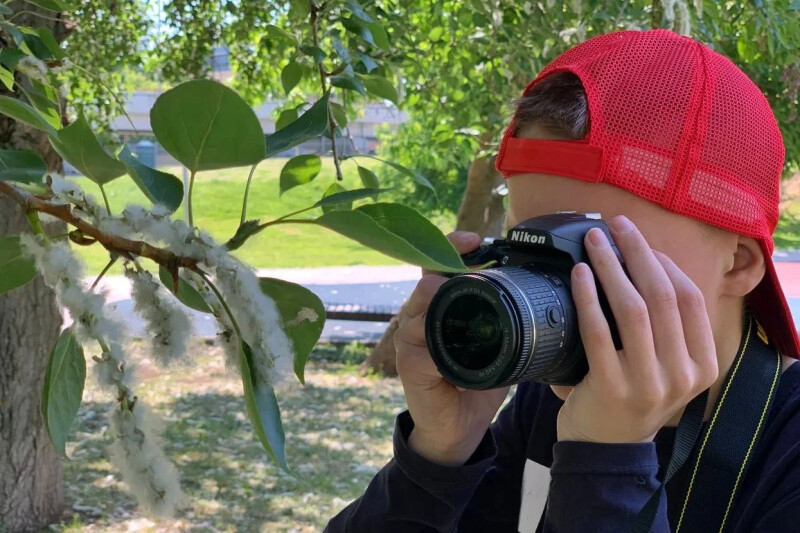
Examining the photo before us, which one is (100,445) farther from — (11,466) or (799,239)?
(799,239)

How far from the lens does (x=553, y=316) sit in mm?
669

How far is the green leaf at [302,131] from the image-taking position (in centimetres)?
55

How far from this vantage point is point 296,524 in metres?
2.78

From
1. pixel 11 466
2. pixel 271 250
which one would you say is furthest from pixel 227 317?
pixel 271 250

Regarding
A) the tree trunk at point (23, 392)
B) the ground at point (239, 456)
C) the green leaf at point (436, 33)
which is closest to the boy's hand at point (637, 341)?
the ground at point (239, 456)

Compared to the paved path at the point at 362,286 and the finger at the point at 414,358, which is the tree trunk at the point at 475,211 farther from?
the finger at the point at 414,358

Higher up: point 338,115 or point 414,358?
point 338,115

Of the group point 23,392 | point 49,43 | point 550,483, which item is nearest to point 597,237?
point 550,483

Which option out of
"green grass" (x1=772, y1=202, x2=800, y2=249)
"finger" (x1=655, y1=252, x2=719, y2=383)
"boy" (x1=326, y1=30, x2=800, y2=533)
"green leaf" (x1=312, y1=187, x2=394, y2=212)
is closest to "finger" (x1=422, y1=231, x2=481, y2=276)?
"boy" (x1=326, y1=30, x2=800, y2=533)

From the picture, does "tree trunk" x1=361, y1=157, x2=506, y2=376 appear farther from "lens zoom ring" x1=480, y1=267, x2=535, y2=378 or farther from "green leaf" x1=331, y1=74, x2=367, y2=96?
"lens zoom ring" x1=480, y1=267, x2=535, y2=378

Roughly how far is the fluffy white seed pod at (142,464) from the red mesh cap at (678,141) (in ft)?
1.45

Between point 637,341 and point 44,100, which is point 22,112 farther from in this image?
point 637,341

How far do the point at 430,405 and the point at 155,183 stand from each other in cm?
49

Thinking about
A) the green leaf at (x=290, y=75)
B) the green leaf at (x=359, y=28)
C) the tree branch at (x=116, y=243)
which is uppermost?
the green leaf at (x=359, y=28)
